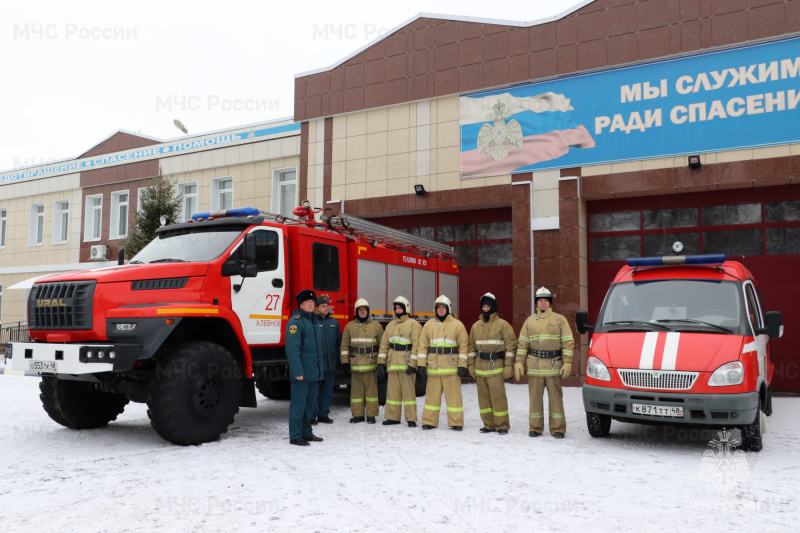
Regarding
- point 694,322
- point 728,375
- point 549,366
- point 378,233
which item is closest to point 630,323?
point 694,322

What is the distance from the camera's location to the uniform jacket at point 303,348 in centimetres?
738

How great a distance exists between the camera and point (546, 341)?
8062mm

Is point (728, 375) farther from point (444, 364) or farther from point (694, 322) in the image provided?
point (444, 364)

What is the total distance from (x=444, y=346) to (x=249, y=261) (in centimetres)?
277

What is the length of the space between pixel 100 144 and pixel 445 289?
1672 centimetres

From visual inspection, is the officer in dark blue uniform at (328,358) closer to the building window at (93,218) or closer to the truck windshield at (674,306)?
the truck windshield at (674,306)

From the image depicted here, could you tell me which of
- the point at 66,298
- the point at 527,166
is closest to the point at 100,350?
the point at 66,298

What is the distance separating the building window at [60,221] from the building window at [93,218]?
1166mm

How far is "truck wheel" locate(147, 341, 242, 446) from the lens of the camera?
7.00m

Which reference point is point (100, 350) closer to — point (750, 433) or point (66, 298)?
point (66, 298)

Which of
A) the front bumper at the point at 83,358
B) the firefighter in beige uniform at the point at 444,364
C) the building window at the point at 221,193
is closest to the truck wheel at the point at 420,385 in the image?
the firefighter in beige uniform at the point at 444,364

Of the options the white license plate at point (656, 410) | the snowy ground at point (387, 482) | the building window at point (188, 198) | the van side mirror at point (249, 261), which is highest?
the building window at point (188, 198)

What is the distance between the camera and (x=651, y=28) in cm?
1382

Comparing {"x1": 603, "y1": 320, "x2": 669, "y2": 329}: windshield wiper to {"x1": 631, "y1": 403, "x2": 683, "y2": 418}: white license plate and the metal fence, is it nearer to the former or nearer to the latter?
{"x1": 631, "y1": 403, "x2": 683, "y2": 418}: white license plate
